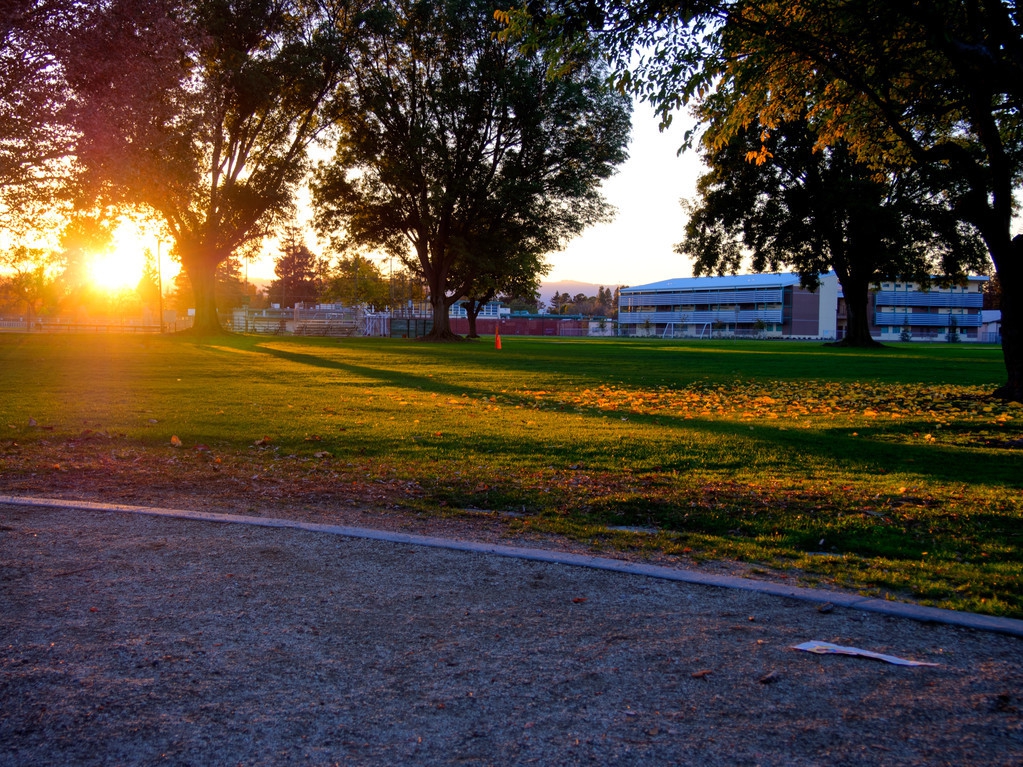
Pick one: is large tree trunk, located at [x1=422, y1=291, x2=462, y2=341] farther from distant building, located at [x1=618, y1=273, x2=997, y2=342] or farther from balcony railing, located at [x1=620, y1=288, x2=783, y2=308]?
balcony railing, located at [x1=620, y1=288, x2=783, y2=308]

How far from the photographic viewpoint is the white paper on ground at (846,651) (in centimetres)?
325

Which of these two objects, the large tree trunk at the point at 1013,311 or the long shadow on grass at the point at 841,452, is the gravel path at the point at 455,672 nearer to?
the long shadow on grass at the point at 841,452

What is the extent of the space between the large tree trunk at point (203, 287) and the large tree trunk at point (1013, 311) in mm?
37938

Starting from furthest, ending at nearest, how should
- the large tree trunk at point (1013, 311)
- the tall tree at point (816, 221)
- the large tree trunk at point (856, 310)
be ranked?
the large tree trunk at point (856, 310), the tall tree at point (816, 221), the large tree trunk at point (1013, 311)

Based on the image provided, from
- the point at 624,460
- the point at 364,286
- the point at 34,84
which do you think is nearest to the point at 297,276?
the point at 364,286

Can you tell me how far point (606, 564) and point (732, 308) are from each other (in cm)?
A: 10212

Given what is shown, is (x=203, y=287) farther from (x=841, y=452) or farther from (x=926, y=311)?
(x=926, y=311)

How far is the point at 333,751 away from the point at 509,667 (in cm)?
85

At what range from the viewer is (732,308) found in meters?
102

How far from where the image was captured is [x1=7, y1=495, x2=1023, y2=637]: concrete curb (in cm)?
374

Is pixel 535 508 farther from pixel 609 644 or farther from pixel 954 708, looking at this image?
pixel 954 708

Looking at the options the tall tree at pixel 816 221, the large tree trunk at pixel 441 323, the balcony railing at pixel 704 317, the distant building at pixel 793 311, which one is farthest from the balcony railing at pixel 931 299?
the large tree trunk at pixel 441 323

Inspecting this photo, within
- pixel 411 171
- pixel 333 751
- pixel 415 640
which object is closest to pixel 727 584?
pixel 415 640

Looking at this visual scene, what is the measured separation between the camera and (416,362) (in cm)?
2575
